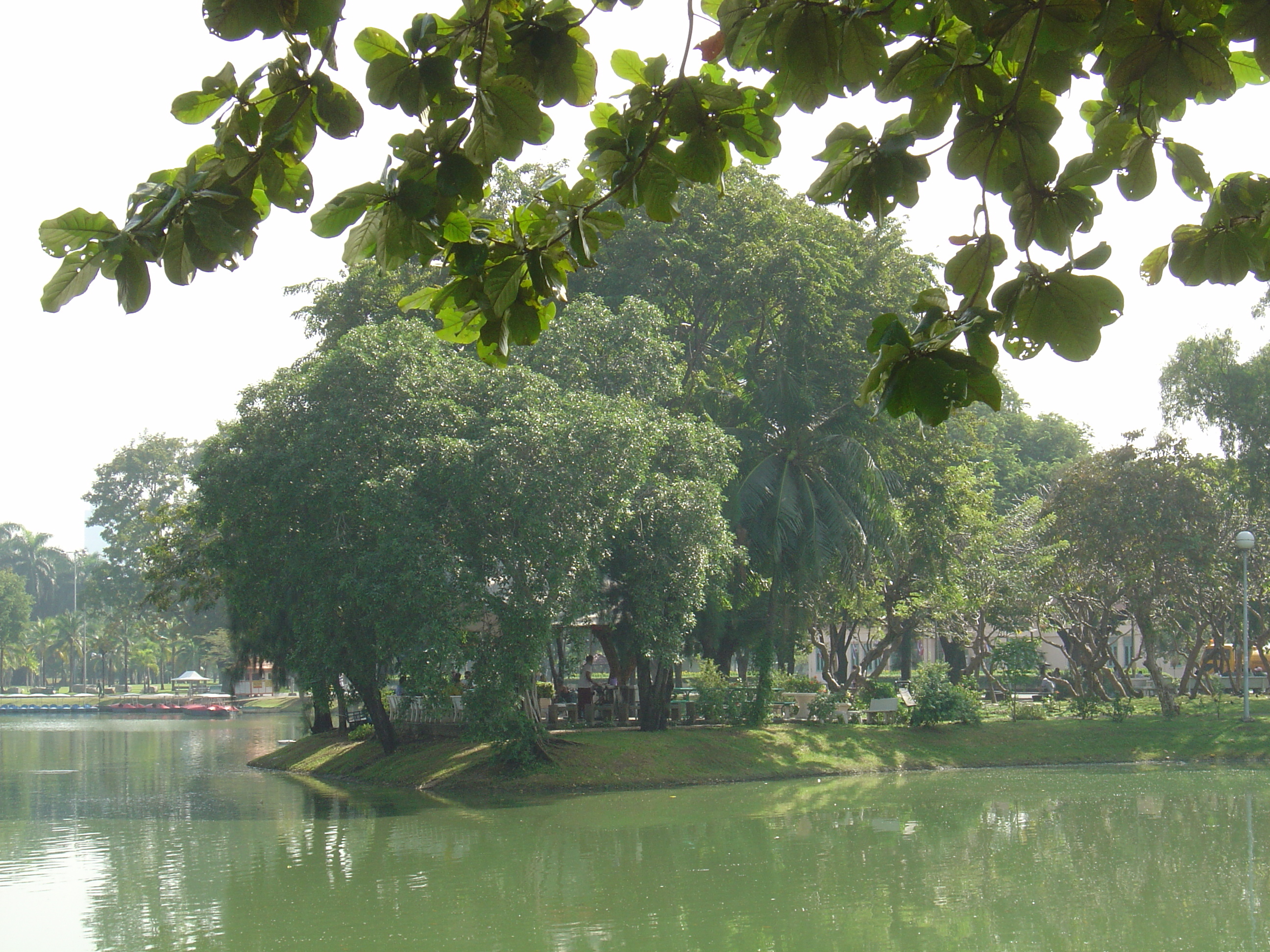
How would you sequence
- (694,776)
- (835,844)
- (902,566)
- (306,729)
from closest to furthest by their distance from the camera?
(835,844) → (694,776) → (902,566) → (306,729)

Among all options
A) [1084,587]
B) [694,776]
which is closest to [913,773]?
[694,776]

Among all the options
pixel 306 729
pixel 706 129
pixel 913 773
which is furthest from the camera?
pixel 306 729

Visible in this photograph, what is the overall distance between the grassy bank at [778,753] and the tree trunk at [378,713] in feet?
1.11

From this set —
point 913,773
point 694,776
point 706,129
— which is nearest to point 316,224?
point 706,129

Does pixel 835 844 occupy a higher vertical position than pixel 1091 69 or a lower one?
lower

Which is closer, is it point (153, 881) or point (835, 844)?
point (153, 881)

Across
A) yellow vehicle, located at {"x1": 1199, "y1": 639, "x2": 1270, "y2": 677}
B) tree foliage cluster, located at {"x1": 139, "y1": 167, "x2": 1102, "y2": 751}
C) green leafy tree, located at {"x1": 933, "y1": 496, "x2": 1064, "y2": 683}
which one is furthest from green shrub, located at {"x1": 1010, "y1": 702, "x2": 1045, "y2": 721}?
yellow vehicle, located at {"x1": 1199, "y1": 639, "x2": 1270, "y2": 677}

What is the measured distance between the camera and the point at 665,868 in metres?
11.6

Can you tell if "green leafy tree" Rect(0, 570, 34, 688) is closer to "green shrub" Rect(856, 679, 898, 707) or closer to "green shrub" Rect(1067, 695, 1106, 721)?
"green shrub" Rect(856, 679, 898, 707)

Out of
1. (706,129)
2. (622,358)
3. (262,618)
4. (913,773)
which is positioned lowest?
(913,773)

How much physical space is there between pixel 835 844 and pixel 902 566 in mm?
13217

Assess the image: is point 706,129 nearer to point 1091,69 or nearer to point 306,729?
point 1091,69

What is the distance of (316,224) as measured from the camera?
2.78m

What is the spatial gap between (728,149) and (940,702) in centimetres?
2185
